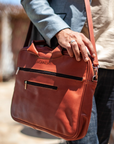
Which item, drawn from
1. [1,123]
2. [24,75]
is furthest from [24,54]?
[1,123]

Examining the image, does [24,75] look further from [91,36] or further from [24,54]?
[91,36]

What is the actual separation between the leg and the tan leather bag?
250 mm

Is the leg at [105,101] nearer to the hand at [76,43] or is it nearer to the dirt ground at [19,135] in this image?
the hand at [76,43]

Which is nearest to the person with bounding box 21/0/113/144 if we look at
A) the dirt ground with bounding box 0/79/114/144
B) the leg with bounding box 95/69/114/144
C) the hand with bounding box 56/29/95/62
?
the hand with bounding box 56/29/95/62

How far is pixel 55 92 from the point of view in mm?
901

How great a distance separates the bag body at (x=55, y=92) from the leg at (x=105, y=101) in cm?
25

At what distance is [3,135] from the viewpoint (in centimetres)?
217

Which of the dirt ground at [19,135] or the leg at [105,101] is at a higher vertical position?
the leg at [105,101]

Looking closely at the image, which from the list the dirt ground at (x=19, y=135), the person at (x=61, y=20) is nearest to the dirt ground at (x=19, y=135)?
the dirt ground at (x=19, y=135)

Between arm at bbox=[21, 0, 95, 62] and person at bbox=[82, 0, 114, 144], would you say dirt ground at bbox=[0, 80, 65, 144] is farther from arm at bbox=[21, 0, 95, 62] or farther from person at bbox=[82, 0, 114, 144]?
arm at bbox=[21, 0, 95, 62]

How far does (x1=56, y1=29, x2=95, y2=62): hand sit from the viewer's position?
787 mm

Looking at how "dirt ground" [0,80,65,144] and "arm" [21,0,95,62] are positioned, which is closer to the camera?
"arm" [21,0,95,62]

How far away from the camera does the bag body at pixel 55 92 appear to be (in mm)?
843

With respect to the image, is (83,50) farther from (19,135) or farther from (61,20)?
(19,135)
